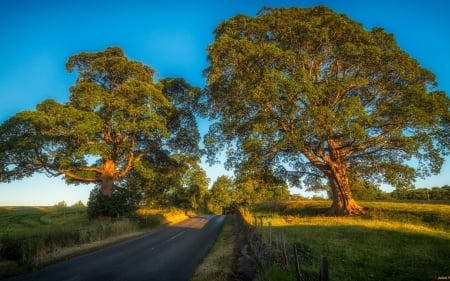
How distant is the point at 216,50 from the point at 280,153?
11.7m

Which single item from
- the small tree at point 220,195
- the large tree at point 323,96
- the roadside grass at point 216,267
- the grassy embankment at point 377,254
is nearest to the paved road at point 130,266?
the roadside grass at point 216,267

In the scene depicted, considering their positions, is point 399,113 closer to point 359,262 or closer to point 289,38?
point 289,38

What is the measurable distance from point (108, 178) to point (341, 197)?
2477 cm

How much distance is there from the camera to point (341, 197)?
2809 centimetres

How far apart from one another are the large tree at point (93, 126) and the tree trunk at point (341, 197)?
17962 millimetres

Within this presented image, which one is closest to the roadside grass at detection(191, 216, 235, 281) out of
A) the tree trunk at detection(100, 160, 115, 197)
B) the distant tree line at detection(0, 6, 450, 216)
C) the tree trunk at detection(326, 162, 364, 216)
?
the distant tree line at detection(0, 6, 450, 216)

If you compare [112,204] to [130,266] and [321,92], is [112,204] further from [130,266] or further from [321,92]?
[321,92]

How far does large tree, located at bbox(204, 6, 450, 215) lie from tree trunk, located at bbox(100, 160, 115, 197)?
12.2 m

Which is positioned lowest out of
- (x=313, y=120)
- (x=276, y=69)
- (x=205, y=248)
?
(x=205, y=248)

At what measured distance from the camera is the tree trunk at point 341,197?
2730 cm

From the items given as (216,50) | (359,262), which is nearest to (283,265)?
(359,262)

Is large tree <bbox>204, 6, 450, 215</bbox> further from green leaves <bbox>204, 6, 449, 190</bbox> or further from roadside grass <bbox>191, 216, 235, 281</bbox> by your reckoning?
roadside grass <bbox>191, 216, 235, 281</bbox>

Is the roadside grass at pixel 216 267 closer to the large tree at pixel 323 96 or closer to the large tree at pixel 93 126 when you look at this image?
the large tree at pixel 323 96

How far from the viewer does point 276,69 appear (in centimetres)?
2358
